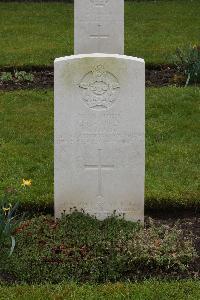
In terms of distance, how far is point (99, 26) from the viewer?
10555 millimetres

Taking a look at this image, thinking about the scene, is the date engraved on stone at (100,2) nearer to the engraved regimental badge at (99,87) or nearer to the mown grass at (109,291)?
the engraved regimental badge at (99,87)

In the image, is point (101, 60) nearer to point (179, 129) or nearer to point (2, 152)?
point (2, 152)

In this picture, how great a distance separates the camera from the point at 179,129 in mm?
8891

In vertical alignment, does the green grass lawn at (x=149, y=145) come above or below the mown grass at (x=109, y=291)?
above

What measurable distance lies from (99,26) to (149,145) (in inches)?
109

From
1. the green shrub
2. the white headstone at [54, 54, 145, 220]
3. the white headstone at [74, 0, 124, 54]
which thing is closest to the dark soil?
the white headstone at [74, 0, 124, 54]

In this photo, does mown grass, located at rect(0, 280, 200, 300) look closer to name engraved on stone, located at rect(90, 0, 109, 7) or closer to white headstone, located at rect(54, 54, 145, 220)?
white headstone, located at rect(54, 54, 145, 220)

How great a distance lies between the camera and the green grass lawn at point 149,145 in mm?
6918

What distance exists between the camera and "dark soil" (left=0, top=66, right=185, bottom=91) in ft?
35.7

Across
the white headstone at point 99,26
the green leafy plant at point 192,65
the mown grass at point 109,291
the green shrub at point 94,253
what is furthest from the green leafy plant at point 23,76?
the mown grass at point 109,291

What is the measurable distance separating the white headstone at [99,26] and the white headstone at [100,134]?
181 inches

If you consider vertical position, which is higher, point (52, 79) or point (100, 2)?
point (100, 2)

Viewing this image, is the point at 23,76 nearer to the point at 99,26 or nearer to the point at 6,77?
the point at 6,77

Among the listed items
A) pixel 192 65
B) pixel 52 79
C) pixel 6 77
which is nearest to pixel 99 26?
pixel 52 79
